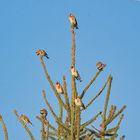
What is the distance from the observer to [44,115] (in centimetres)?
393

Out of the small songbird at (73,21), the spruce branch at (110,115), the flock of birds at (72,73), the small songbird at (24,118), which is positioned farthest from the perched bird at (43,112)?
the small songbird at (73,21)

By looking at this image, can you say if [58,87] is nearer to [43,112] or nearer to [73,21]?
[43,112]

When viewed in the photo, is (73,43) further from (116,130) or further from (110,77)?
(116,130)

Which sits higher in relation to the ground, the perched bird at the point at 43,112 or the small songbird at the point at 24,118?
the small songbird at the point at 24,118

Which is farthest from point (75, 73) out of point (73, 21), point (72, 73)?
point (73, 21)

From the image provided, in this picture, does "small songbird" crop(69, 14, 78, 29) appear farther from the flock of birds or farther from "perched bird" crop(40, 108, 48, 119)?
"perched bird" crop(40, 108, 48, 119)

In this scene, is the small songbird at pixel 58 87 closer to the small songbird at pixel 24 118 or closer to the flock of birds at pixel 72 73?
the flock of birds at pixel 72 73

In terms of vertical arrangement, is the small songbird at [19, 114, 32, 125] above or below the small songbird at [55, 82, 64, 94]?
below

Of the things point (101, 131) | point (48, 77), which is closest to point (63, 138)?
point (101, 131)

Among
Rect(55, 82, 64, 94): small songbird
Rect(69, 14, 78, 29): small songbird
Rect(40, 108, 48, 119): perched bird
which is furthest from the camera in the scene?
Rect(69, 14, 78, 29): small songbird

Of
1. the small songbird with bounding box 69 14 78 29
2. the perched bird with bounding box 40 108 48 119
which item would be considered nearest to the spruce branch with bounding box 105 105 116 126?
the perched bird with bounding box 40 108 48 119

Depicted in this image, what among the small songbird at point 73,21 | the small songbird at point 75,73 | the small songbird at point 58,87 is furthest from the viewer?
the small songbird at point 73,21

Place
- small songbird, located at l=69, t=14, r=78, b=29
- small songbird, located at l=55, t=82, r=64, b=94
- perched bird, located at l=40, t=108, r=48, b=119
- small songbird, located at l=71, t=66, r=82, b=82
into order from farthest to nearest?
small songbird, located at l=69, t=14, r=78, b=29 → small songbird, located at l=55, t=82, r=64, b=94 → small songbird, located at l=71, t=66, r=82, b=82 → perched bird, located at l=40, t=108, r=48, b=119

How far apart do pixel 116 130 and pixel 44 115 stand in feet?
3.43
